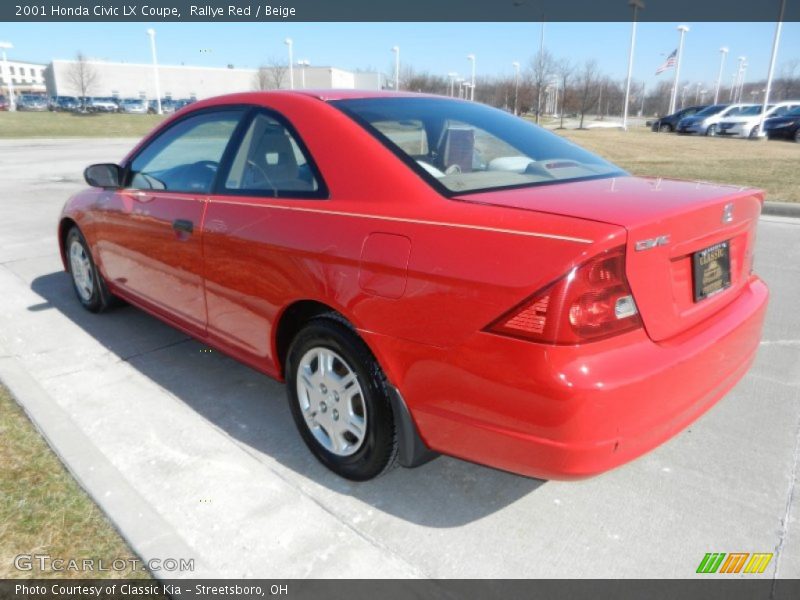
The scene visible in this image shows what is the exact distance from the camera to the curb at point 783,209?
9391 mm

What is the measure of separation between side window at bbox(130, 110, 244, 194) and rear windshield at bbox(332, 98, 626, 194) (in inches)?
33.9

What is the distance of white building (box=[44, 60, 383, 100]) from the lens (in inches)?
3268

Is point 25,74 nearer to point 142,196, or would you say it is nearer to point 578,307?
point 142,196

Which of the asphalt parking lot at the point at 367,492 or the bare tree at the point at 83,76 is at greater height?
the bare tree at the point at 83,76

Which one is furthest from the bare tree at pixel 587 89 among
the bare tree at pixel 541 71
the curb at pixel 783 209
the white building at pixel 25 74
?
the white building at pixel 25 74

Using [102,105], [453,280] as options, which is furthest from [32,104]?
[453,280]

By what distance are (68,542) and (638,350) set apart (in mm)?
2134

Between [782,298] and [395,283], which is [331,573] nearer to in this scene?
[395,283]

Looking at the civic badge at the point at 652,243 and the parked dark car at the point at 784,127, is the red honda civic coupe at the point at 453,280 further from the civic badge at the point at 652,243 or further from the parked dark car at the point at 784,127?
the parked dark car at the point at 784,127

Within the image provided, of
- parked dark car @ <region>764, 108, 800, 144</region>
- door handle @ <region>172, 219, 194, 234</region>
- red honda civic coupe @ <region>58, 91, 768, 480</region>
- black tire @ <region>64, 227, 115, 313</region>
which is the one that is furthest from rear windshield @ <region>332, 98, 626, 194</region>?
parked dark car @ <region>764, 108, 800, 144</region>

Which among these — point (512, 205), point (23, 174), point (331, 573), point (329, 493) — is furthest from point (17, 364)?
point (23, 174)

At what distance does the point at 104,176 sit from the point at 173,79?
104m

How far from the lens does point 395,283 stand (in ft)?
7.21

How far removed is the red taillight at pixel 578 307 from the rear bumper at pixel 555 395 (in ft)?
0.13
